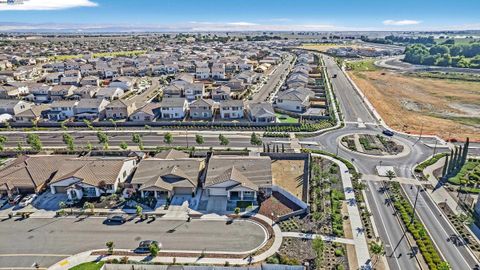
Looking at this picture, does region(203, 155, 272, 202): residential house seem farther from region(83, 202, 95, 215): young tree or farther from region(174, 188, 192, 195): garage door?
region(83, 202, 95, 215): young tree

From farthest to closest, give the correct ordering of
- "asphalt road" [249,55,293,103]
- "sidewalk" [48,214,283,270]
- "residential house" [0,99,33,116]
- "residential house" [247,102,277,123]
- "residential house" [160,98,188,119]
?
"asphalt road" [249,55,293,103], "residential house" [160,98,188,119], "residential house" [0,99,33,116], "residential house" [247,102,277,123], "sidewalk" [48,214,283,270]

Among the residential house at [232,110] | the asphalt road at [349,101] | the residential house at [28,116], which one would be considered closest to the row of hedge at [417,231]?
the asphalt road at [349,101]

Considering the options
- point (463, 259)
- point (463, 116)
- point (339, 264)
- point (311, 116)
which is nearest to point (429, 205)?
point (463, 259)

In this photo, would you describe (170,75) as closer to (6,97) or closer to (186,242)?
(6,97)

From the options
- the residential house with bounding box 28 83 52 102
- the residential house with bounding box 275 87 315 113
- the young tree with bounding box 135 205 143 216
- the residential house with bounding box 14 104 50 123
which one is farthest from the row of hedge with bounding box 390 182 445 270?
the residential house with bounding box 28 83 52 102

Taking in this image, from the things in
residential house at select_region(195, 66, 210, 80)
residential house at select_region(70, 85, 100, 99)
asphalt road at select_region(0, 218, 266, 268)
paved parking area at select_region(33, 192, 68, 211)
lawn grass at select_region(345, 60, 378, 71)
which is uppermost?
lawn grass at select_region(345, 60, 378, 71)
